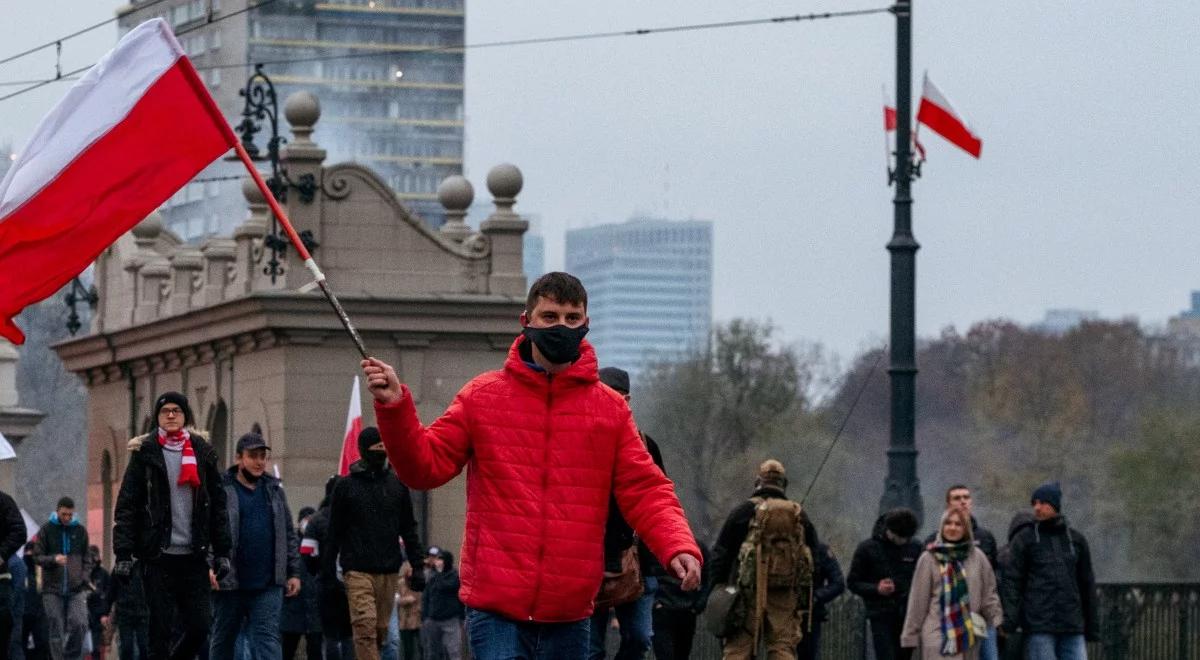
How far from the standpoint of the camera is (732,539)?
1928cm

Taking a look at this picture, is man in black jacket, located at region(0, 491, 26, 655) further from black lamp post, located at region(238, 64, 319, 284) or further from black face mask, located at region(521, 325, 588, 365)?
black lamp post, located at region(238, 64, 319, 284)

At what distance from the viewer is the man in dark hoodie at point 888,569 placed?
21359 millimetres

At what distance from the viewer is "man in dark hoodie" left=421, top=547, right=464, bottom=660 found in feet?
98.9

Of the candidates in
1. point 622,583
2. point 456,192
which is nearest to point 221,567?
point 622,583

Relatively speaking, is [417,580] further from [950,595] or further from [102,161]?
[102,161]

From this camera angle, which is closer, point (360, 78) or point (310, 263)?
point (310, 263)

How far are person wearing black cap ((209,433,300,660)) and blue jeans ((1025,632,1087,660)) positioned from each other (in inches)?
213

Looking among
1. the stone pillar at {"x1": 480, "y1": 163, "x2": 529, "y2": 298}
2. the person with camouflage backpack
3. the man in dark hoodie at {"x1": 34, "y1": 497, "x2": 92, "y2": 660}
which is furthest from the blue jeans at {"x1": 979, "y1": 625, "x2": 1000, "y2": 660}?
the stone pillar at {"x1": 480, "y1": 163, "x2": 529, "y2": 298}

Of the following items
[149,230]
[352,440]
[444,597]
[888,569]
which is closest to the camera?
[888,569]

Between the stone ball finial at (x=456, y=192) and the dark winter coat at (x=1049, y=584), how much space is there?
1864 cm

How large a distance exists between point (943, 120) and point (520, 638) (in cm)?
2035

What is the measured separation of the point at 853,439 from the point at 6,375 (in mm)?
58960

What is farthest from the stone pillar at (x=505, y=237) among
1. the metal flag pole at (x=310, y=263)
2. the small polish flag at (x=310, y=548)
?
the metal flag pole at (x=310, y=263)

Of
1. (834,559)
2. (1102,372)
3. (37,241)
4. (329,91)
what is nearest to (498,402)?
(37,241)
